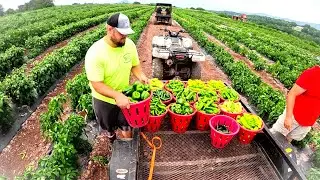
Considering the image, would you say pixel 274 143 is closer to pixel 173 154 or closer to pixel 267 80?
pixel 173 154

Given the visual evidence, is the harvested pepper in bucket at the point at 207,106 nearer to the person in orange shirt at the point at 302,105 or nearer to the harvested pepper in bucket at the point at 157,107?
the harvested pepper in bucket at the point at 157,107

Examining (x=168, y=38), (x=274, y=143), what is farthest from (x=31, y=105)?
(x=274, y=143)

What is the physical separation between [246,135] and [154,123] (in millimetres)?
1272

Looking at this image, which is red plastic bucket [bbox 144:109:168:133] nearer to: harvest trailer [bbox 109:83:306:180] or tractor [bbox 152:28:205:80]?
harvest trailer [bbox 109:83:306:180]

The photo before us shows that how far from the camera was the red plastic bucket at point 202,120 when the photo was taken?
4.08m

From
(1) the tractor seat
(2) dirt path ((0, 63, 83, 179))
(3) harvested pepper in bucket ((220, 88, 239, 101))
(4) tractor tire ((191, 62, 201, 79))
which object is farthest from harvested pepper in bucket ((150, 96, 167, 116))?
(4) tractor tire ((191, 62, 201, 79))

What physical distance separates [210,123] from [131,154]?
1.16 meters

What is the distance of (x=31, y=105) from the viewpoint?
289 inches

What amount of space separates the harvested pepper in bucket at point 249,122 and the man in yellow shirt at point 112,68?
4.95 feet

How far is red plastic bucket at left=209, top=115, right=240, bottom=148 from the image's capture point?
370cm

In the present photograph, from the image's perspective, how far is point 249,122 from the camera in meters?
3.97

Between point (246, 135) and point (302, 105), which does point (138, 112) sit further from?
point (302, 105)

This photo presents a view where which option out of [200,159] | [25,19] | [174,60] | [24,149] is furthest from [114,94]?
[25,19]

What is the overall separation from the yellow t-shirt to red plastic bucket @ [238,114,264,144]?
172 centimetres
